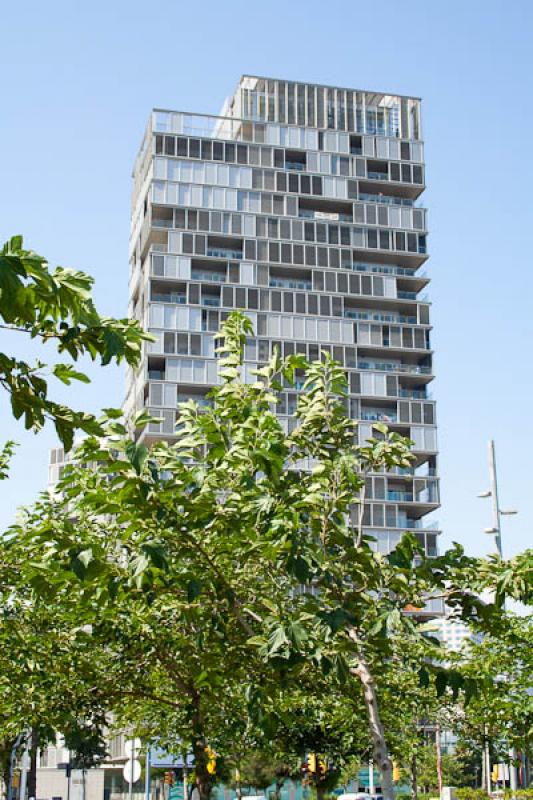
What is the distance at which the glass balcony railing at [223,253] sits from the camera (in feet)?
307

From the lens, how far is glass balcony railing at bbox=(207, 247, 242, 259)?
93.5 metres

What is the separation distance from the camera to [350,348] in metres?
93.3

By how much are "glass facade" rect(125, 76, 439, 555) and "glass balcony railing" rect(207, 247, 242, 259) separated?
4.4 inches

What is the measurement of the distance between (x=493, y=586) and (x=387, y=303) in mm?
85188

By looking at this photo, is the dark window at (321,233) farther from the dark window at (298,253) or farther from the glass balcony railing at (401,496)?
the glass balcony railing at (401,496)

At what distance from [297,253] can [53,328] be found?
8835 centimetres

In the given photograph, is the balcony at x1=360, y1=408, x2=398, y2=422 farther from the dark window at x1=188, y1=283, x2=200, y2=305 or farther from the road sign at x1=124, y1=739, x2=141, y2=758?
the road sign at x1=124, y1=739, x2=141, y2=758

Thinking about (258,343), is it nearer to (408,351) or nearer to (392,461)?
(408,351)

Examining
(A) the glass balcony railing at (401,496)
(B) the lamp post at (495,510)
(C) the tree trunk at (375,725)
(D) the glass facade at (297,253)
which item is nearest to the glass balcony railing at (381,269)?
(D) the glass facade at (297,253)

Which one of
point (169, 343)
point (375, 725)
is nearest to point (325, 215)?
point (169, 343)

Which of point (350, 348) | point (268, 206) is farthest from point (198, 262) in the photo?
point (350, 348)

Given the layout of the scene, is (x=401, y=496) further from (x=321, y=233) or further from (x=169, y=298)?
(x=169, y=298)

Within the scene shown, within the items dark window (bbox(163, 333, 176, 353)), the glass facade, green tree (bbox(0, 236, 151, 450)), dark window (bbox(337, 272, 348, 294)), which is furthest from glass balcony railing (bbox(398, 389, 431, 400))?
green tree (bbox(0, 236, 151, 450))

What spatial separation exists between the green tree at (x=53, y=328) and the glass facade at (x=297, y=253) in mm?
79323
